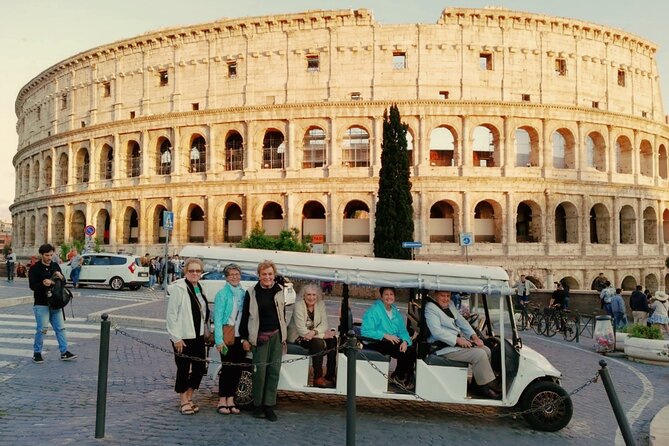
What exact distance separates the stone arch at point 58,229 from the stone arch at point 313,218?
1987cm

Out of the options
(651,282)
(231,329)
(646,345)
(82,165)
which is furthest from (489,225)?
(82,165)

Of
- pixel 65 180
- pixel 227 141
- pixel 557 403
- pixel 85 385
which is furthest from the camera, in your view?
pixel 65 180

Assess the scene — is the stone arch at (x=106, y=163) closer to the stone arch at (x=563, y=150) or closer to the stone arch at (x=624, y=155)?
the stone arch at (x=563, y=150)

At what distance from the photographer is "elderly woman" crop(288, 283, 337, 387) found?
664 cm

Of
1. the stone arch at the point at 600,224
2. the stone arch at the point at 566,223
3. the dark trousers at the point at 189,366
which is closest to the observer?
the dark trousers at the point at 189,366

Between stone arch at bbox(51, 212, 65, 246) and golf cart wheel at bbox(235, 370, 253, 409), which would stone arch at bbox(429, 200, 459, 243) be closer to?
golf cart wheel at bbox(235, 370, 253, 409)

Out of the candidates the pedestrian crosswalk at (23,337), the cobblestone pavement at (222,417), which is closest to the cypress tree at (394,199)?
the pedestrian crosswalk at (23,337)

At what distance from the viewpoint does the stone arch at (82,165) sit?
1556 inches

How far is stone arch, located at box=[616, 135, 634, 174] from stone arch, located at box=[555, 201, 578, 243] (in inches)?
204

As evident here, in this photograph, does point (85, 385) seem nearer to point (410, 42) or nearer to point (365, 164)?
point (365, 164)

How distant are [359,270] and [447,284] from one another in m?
1.10

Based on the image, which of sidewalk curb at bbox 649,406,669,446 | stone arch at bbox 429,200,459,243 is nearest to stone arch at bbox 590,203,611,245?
stone arch at bbox 429,200,459,243

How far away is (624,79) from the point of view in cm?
3572

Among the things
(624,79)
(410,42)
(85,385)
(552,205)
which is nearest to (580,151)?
(552,205)
